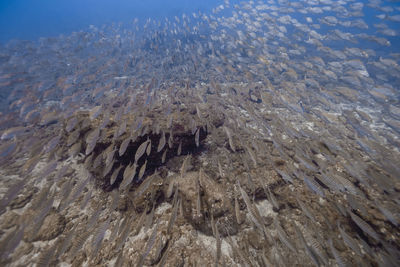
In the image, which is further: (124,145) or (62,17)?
(62,17)

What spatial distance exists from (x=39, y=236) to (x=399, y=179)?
9.20 meters

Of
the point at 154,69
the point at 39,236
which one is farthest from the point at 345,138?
the point at 154,69

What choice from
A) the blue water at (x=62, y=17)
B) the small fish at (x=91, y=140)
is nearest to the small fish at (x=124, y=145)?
the small fish at (x=91, y=140)

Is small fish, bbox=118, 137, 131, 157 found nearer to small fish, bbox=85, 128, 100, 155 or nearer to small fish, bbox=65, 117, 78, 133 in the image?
small fish, bbox=85, 128, 100, 155

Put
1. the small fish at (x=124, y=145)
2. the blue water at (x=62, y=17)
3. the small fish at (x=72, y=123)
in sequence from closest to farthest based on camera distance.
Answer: the small fish at (x=124, y=145) → the small fish at (x=72, y=123) → the blue water at (x=62, y=17)

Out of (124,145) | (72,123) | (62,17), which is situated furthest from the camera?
(62,17)

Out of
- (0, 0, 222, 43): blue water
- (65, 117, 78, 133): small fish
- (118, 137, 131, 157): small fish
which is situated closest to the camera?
(118, 137, 131, 157): small fish

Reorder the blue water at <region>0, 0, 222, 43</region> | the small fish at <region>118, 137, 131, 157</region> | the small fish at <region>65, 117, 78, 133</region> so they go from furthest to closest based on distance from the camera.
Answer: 1. the blue water at <region>0, 0, 222, 43</region>
2. the small fish at <region>65, 117, 78, 133</region>
3. the small fish at <region>118, 137, 131, 157</region>

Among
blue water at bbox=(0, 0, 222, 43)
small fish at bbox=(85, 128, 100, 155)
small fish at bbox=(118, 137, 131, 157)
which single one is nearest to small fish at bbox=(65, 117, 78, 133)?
small fish at bbox=(85, 128, 100, 155)

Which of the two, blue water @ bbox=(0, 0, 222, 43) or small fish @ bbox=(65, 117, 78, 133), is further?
blue water @ bbox=(0, 0, 222, 43)

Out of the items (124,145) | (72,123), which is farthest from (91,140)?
(72,123)

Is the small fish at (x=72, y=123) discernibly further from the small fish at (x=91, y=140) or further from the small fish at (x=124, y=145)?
the small fish at (x=124, y=145)

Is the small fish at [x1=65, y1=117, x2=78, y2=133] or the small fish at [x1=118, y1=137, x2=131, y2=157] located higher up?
the small fish at [x1=65, y1=117, x2=78, y2=133]

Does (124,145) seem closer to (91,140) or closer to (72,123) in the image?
(91,140)
